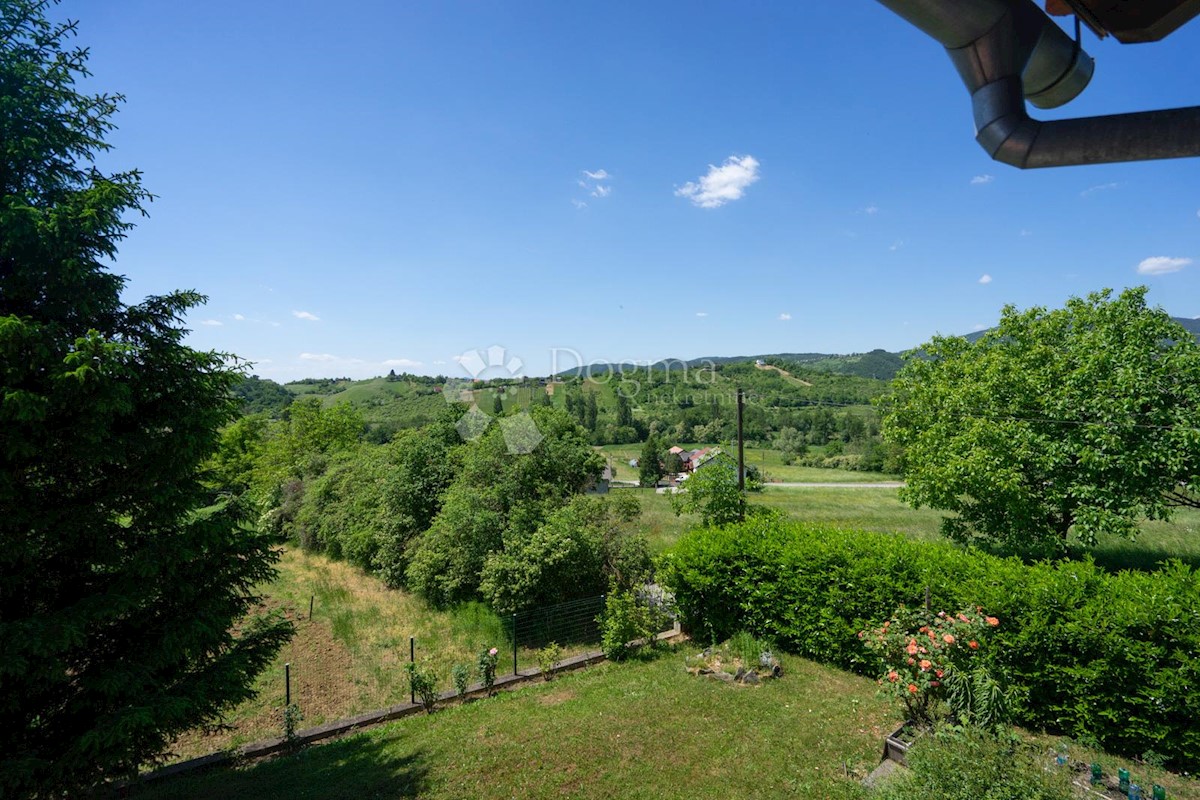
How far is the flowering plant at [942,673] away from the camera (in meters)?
5.62

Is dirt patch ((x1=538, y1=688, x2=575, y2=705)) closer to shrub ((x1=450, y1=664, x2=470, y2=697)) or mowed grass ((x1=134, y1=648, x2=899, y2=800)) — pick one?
mowed grass ((x1=134, y1=648, x2=899, y2=800))

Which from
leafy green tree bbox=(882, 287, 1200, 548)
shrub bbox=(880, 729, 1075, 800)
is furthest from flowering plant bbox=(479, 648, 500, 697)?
leafy green tree bbox=(882, 287, 1200, 548)

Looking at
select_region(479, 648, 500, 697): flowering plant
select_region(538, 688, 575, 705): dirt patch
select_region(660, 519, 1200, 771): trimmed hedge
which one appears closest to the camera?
select_region(660, 519, 1200, 771): trimmed hedge

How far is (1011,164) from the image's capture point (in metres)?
1.44

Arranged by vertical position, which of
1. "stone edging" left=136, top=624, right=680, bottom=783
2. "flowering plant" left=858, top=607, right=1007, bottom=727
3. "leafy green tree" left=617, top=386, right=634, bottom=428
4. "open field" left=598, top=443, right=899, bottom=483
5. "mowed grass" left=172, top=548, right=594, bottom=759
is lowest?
"open field" left=598, top=443, right=899, bottom=483

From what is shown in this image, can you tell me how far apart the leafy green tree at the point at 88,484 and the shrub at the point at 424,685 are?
11.6 ft

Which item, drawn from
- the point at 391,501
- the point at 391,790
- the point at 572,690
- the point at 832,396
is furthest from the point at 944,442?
the point at 832,396

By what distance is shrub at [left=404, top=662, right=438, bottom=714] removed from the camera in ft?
28.6

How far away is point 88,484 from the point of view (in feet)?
16.1

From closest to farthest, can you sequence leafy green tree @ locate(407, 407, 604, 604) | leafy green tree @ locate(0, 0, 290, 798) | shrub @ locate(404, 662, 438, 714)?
leafy green tree @ locate(0, 0, 290, 798) < shrub @ locate(404, 662, 438, 714) < leafy green tree @ locate(407, 407, 604, 604)

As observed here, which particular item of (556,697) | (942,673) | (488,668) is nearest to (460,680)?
(488,668)

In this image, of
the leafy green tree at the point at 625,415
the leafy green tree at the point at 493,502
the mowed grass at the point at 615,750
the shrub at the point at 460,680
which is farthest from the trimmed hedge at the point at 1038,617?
the leafy green tree at the point at 625,415

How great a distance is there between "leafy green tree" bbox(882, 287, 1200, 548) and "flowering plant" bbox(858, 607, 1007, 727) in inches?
256

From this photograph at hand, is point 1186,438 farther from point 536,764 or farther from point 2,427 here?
point 2,427
